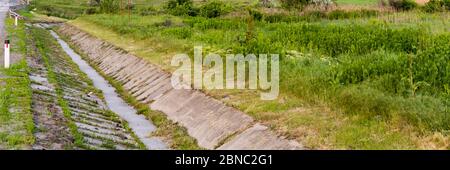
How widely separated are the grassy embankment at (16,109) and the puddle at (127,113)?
295 cm

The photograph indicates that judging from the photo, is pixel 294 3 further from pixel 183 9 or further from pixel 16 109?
pixel 16 109

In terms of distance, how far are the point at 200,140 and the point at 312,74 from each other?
391 cm

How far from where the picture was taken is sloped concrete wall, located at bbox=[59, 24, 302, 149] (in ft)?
49.0

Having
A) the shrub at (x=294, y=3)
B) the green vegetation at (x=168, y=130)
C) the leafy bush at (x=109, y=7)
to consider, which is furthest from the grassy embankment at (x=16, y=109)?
the leafy bush at (x=109, y=7)

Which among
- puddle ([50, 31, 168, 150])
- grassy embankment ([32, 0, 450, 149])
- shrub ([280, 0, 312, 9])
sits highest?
grassy embankment ([32, 0, 450, 149])

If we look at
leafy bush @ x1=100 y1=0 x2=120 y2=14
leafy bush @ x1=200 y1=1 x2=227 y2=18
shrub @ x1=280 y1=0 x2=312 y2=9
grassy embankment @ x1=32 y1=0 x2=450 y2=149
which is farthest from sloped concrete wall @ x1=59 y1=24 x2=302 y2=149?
leafy bush @ x1=100 y1=0 x2=120 y2=14

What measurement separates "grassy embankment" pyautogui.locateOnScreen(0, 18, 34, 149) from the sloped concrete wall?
4.08 m

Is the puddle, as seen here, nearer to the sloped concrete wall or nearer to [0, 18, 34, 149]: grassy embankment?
the sloped concrete wall

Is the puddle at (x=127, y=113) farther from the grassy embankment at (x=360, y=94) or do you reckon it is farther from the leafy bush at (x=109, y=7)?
the leafy bush at (x=109, y=7)

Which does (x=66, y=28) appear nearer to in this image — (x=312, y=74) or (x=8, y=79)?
(x=8, y=79)

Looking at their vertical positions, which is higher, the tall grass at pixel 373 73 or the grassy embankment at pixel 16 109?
the tall grass at pixel 373 73

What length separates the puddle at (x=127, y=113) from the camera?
1764 centimetres

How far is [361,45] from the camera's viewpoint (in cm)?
2369
